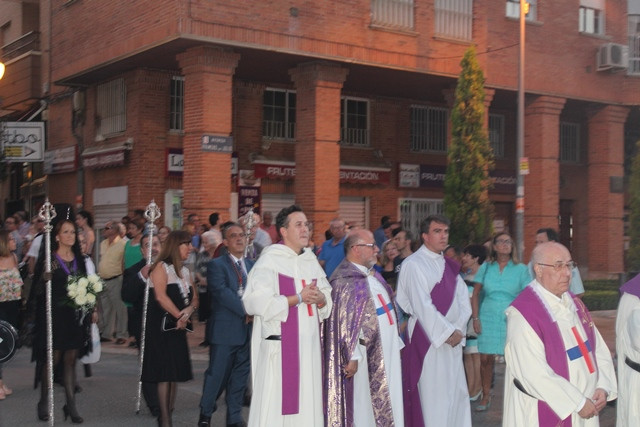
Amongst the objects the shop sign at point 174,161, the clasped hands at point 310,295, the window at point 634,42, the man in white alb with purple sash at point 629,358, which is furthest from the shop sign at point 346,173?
the man in white alb with purple sash at point 629,358

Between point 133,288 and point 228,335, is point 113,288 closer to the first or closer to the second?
point 133,288

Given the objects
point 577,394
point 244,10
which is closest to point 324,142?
point 244,10

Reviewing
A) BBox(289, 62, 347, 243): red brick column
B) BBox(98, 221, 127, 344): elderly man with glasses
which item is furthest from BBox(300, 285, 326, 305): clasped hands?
BBox(289, 62, 347, 243): red brick column

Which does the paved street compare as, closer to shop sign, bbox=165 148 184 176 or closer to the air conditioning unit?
shop sign, bbox=165 148 184 176

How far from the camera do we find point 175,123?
71.7 feet

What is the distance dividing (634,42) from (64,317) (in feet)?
80.0

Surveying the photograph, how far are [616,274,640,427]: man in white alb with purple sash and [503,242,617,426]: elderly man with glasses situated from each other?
759 millimetres

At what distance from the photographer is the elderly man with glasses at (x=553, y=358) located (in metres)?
5.16

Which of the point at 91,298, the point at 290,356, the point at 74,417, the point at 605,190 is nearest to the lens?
the point at 290,356

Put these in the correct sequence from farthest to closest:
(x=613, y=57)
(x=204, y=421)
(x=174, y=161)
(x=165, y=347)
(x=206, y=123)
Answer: (x=613, y=57) → (x=174, y=161) → (x=206, y=123) → (x=204, y=421) → (x=165, y=347)

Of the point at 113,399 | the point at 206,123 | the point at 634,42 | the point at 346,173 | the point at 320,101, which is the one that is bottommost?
the point at 113,399

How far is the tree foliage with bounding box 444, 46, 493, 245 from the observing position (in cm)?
2080

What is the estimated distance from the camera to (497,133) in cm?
2823

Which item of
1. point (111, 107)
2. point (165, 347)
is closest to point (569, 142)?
point (111, 107)
